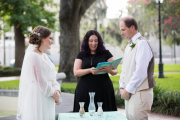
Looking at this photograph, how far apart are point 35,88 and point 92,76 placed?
3.81ft

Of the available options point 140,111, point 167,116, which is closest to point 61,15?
point 167,116

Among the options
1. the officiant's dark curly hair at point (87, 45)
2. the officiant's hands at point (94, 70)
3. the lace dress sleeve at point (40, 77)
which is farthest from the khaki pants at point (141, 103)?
the officiant's dark curly hair at point (87, 45)

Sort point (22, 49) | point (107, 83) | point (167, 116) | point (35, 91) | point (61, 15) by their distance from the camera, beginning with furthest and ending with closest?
point (22, 49) → point (61, 15) → point (167, 116) → point (107, 83) → point (35, 91)

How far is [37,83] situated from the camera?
319cm

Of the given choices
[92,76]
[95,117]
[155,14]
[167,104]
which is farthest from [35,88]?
[155,14]

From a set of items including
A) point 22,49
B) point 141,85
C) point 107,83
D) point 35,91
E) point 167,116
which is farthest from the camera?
point 22,49

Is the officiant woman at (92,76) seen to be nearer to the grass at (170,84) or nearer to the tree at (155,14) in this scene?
the grass at (170,84)

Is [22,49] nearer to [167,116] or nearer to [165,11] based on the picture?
[165,11]

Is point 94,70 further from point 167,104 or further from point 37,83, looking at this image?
point 167,104

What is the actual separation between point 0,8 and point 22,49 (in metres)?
3.73

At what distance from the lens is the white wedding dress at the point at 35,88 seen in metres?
3.14

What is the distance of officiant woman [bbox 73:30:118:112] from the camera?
4047 millimetres

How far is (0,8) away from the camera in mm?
17766

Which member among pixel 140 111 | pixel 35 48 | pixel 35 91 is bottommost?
pixel 140 111
